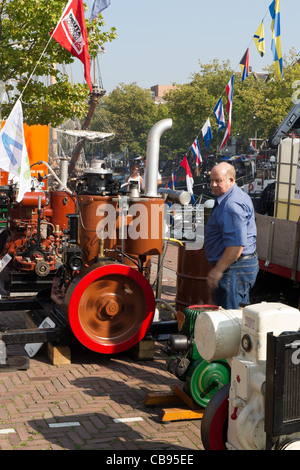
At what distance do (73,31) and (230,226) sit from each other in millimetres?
5970

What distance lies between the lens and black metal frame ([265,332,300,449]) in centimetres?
294

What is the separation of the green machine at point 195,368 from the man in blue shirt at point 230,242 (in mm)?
466

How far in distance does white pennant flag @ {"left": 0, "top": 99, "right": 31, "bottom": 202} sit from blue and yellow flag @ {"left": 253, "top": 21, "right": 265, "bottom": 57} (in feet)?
16.6

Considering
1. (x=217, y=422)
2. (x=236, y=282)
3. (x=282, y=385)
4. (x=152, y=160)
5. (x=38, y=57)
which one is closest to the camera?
(x=282, y=385)

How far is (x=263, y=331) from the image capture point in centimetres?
316

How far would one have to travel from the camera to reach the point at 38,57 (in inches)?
636

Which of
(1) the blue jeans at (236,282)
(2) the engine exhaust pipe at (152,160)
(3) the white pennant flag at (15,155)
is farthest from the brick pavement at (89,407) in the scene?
(3) the white pennant flag at (15,155)

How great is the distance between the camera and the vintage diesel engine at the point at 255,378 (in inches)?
116

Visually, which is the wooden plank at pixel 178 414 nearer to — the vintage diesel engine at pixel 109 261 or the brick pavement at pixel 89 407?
the brick pavement at pixel 89 407

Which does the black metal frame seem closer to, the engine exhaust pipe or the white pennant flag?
the engine exhaust pipe

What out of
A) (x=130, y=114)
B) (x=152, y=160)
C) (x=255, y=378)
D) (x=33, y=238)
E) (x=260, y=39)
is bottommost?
(x=33, y=238)

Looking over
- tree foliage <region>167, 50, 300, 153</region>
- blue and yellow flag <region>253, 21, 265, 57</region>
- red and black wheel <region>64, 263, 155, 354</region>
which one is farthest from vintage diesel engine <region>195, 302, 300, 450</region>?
tree foliage <region>167, 50, 300, 153</region>

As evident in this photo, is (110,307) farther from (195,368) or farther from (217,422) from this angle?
(217,422)

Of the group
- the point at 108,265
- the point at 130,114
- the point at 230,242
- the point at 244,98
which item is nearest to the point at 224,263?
the point at 230,242
